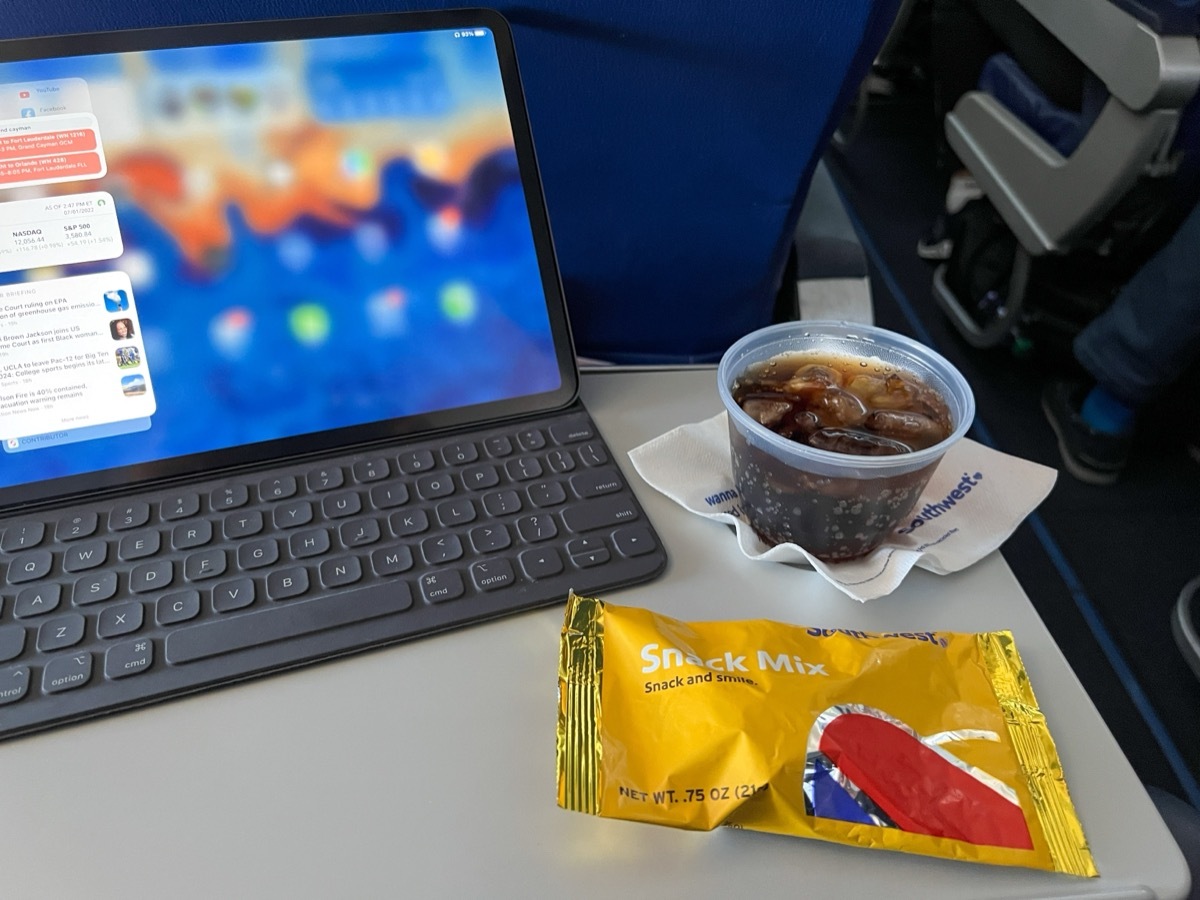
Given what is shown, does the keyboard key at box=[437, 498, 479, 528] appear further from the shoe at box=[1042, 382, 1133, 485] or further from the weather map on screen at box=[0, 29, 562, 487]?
the shoe at box=[1042, 382, 1133, 485]

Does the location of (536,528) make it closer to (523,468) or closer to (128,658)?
(523,468)

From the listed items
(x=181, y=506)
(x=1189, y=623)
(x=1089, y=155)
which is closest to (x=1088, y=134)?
(x=1089, y=155)

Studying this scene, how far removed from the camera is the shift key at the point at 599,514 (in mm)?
504

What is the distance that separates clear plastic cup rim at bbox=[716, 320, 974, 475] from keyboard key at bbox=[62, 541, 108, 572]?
327mm

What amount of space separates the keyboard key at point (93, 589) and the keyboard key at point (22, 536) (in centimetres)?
4

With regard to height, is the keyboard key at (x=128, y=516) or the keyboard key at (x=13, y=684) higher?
the keyboard key at (x=128, y=516)

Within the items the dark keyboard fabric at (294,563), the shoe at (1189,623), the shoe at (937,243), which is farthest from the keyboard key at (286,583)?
the shoe at (937,243)

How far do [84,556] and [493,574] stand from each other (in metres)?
0.20

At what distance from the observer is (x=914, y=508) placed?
510 mm

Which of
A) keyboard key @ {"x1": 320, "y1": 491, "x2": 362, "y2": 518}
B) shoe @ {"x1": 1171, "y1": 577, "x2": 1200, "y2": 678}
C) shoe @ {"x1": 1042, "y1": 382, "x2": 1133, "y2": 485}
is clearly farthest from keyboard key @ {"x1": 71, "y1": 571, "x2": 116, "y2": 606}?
shoe @ {"x1": 1042, "y1": 382, "x2": 1133, "y2": 485}

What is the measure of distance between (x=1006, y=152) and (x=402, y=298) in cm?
126

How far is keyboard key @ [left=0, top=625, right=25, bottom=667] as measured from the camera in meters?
0.41

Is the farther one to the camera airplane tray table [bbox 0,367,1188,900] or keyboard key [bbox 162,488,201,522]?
keyboard key [bbox 162,488,201,522]

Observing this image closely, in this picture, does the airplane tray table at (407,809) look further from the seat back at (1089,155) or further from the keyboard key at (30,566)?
the seat back at (1089,155)
